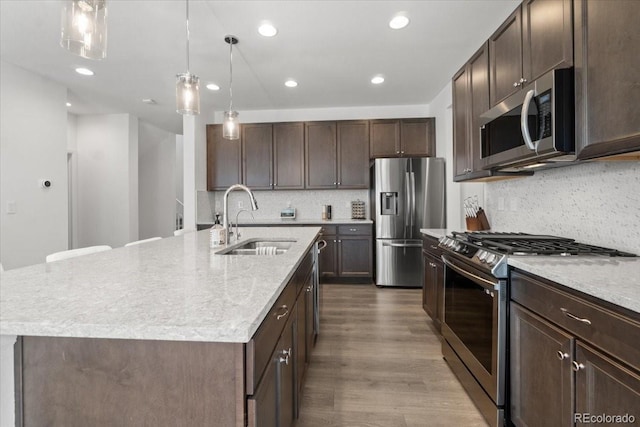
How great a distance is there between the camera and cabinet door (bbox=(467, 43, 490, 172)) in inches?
84.4

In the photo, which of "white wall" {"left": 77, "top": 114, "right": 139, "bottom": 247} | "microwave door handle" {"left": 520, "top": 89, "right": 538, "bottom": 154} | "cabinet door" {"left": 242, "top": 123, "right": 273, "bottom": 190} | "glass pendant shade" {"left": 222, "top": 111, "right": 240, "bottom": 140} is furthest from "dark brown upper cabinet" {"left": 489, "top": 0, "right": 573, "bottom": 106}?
"white wall" {"left": 77, "top": 114, "right": 139, "bottom": 247}

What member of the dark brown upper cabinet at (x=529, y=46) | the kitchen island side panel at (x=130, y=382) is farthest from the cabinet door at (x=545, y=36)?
the kitchen island side panel at (x=130, y=382)

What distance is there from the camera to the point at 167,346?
28.0 inches

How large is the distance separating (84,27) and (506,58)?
2214 mm

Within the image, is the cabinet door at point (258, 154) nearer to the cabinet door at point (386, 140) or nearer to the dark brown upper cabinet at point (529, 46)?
the cabinet door at point (386, 140)

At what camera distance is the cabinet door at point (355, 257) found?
431 cm

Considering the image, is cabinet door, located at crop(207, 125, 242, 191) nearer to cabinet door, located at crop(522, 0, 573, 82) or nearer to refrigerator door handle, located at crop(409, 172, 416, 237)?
refrigerator door handle, located at crop(409, 172, 416, 237)

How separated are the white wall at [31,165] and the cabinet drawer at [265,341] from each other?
12.4 ft

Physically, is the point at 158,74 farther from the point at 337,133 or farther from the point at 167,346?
the point at 167,346

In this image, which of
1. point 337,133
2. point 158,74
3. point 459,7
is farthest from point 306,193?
point 459,7

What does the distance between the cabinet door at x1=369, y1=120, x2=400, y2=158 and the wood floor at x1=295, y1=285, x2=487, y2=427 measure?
235cm

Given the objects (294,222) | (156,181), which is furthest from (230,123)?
(156,181)

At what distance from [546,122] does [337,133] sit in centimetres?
331

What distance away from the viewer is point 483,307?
1583 millimetres
